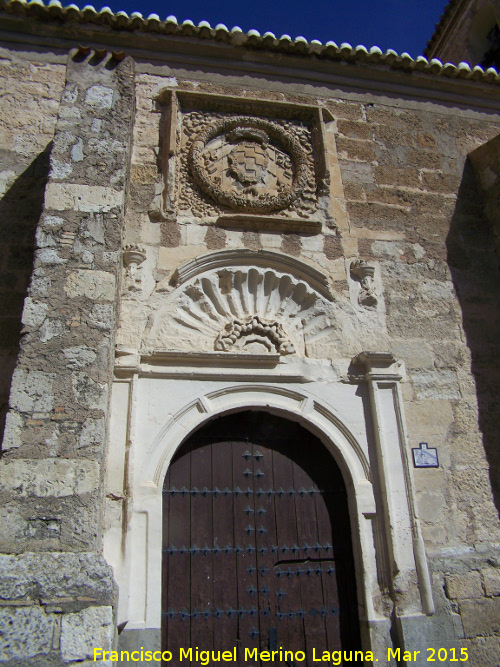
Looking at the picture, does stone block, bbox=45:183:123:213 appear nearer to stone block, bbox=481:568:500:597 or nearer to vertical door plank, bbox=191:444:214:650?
vertical door plank, bbox=191:444:214:650

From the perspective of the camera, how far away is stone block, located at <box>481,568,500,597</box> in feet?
12.1

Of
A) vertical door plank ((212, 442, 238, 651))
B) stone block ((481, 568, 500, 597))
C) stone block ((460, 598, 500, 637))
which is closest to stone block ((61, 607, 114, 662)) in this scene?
vertical door plank ((212, 442, 238, 651))

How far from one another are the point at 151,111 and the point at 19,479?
3.26 metres

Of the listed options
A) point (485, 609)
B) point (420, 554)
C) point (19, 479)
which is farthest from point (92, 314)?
point (485, 609)

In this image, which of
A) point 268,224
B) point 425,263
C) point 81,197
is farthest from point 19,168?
point 425,263

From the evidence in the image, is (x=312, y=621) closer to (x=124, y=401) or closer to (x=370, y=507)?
(x=370, y=507)

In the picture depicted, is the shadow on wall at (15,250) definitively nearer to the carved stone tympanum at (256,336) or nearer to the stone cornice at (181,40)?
the stone cornice at (181,40)

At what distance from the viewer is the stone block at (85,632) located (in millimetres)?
2408

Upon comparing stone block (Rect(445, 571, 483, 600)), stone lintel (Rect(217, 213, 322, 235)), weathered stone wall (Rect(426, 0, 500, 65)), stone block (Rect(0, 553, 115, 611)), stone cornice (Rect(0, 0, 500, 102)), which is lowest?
stone block (Rect(445, 571, 483, 600))

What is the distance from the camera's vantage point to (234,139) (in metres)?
4.80

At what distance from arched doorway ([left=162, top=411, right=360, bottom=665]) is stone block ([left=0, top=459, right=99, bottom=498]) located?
0.97 meters

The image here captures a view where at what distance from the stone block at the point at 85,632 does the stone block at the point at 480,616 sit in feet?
7.47

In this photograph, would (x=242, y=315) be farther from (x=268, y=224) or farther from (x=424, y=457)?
(x=424, y=457)

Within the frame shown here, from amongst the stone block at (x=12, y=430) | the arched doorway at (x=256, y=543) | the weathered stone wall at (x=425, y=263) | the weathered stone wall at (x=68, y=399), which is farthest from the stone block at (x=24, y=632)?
the weathered stone wall at (x=425, y=263)
